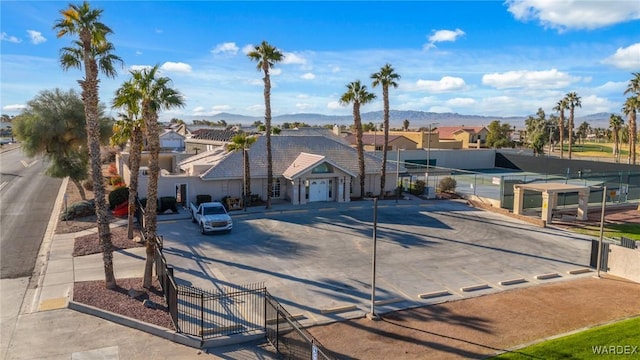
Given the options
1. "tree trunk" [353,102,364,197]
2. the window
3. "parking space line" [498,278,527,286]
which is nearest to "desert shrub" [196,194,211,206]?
the window

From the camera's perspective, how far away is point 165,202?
3192 cm

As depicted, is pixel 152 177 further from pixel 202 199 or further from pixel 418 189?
pixel 418 189

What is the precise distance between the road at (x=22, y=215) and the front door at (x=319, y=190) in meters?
18.9

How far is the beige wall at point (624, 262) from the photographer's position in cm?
2041

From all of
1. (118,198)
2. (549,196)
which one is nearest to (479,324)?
(549,196)

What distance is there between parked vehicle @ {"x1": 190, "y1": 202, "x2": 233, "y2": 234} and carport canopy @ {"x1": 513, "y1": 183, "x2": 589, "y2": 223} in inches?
865

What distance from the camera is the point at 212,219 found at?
26.4 metres

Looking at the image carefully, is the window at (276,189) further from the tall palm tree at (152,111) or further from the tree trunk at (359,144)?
the tall palm tree at (152,111)

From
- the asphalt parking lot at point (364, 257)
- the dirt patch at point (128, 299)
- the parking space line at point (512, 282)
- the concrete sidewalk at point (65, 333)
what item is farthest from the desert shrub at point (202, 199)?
the parking space line at point (512, 282)

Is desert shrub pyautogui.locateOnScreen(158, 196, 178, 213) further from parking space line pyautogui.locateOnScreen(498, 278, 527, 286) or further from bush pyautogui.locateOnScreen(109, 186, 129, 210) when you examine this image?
parking space line pyautogui.locateOnScreen(498, 278, 527, 286)

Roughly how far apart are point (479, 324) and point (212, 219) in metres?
16.4

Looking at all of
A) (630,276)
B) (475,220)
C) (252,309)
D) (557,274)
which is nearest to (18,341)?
(252,309)

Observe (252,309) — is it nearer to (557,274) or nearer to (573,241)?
(557,274)

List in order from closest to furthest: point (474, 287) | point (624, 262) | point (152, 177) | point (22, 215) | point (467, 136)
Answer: point (152, 177) → point (474, 287) → point (624, 262) → point (22, 215) → point (467, 136)
